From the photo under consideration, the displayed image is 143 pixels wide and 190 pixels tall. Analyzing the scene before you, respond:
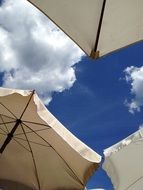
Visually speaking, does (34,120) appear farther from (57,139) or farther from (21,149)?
(21,149)

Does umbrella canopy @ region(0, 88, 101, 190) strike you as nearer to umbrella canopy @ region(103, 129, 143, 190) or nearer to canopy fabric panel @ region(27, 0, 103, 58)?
umbrella canopy @ region(103, 129, 143, 190)

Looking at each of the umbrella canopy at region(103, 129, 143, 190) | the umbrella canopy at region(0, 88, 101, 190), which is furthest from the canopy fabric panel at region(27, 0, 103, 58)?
the umbrella canopy at region(0, 88, 101, 190)

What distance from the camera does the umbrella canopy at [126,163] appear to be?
536cm

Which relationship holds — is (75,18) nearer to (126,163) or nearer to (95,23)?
(95,23)

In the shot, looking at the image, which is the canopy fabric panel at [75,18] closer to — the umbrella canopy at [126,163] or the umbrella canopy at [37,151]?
the umbrella canopy at [126,163]

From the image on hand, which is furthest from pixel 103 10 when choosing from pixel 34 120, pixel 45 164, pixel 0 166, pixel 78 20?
pixel 0 166

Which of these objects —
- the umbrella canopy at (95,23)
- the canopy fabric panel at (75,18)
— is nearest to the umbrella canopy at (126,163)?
the umbrella canopy at (95,23)

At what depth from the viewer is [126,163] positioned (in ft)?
18.3

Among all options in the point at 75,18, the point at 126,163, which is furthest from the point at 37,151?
the point at 75,18

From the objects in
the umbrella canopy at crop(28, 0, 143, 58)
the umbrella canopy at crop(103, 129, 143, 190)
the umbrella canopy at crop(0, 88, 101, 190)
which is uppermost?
the umbrella canopy at crop(0, 88, 101, 190)

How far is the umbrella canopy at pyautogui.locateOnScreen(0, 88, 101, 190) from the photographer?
6.68 metres

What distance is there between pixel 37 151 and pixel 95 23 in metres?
3.56

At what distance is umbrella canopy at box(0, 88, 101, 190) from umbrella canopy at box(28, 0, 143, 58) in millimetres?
1832

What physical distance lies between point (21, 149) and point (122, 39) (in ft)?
12.4
